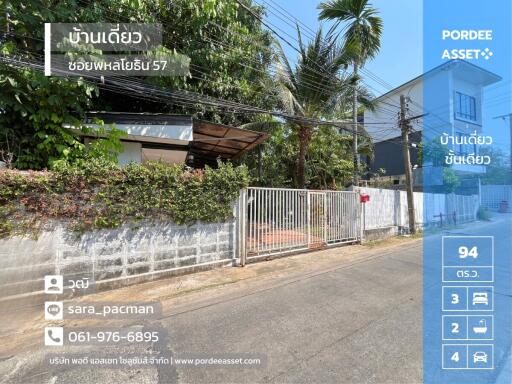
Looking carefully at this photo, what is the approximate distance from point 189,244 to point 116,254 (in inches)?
52.5

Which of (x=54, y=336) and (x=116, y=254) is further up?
(x=116, y=254)

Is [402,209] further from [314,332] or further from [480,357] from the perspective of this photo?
[314,332]

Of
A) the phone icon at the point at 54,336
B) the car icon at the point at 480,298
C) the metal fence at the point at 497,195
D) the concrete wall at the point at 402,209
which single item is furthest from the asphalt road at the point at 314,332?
the metal fence at the point at 497,195

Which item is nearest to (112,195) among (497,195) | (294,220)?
(294,220)

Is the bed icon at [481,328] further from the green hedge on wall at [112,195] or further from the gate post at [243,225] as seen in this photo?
the green hedge on wall at [112,195]

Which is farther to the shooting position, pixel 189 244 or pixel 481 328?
pixel 189 244

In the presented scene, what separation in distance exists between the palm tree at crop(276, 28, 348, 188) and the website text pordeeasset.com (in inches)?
2.1

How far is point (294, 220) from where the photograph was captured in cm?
765

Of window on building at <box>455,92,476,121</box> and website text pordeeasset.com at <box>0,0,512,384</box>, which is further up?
window on building at <box>455,92,476,121</box>

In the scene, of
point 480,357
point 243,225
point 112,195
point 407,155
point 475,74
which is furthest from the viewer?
point 475,74

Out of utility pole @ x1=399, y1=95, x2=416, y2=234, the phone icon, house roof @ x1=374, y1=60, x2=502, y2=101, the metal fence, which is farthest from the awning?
the metal fence

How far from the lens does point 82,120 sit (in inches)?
235

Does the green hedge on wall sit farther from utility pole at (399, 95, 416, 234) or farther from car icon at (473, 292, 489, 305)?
utility pole at (399, 95, 416, 234)

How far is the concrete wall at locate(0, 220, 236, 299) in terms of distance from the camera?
156 inches
